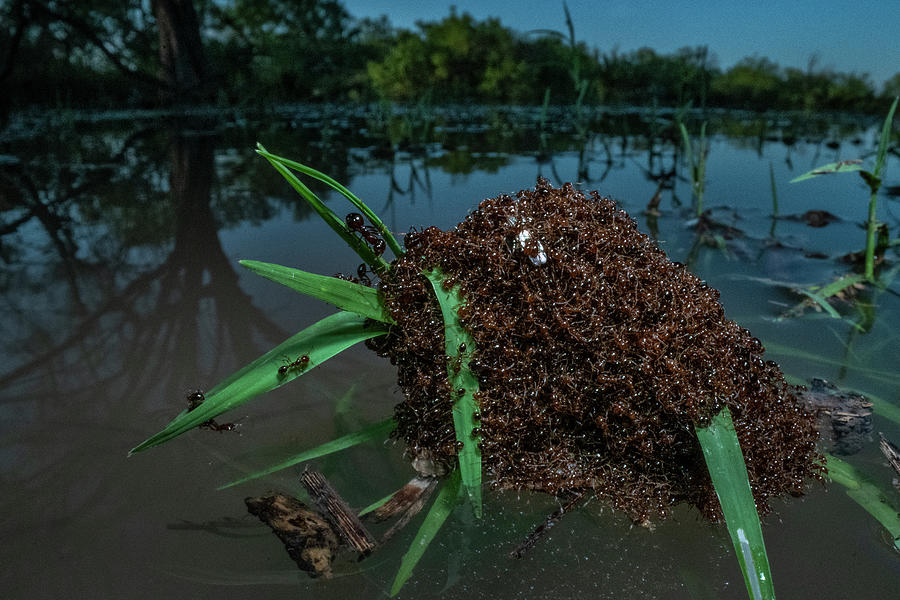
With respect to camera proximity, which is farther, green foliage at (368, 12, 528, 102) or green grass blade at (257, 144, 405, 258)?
green foliage at (368, 12, 528, 102)

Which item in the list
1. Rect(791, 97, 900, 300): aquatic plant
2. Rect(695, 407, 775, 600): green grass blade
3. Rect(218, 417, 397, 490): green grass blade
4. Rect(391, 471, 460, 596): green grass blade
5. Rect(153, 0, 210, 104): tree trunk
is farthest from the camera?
Rect(153, 0, 210, 104): tree trunk

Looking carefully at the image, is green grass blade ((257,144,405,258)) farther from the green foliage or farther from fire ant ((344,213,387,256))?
the green foliage

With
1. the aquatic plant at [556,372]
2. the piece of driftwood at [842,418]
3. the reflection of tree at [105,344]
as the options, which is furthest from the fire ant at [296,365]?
the piece of driftwood at [842,418]

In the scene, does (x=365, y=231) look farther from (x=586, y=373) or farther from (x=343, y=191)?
(x=586, y=373)

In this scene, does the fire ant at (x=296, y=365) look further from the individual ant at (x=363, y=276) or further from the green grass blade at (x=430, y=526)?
the green grass blade at (x=430, y=526)

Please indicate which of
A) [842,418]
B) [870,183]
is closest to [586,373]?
[842,418]

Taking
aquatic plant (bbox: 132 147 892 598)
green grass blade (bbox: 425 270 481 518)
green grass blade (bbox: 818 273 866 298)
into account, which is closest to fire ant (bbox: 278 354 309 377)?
aquatic plant (bbox: 132 147 892 598)
